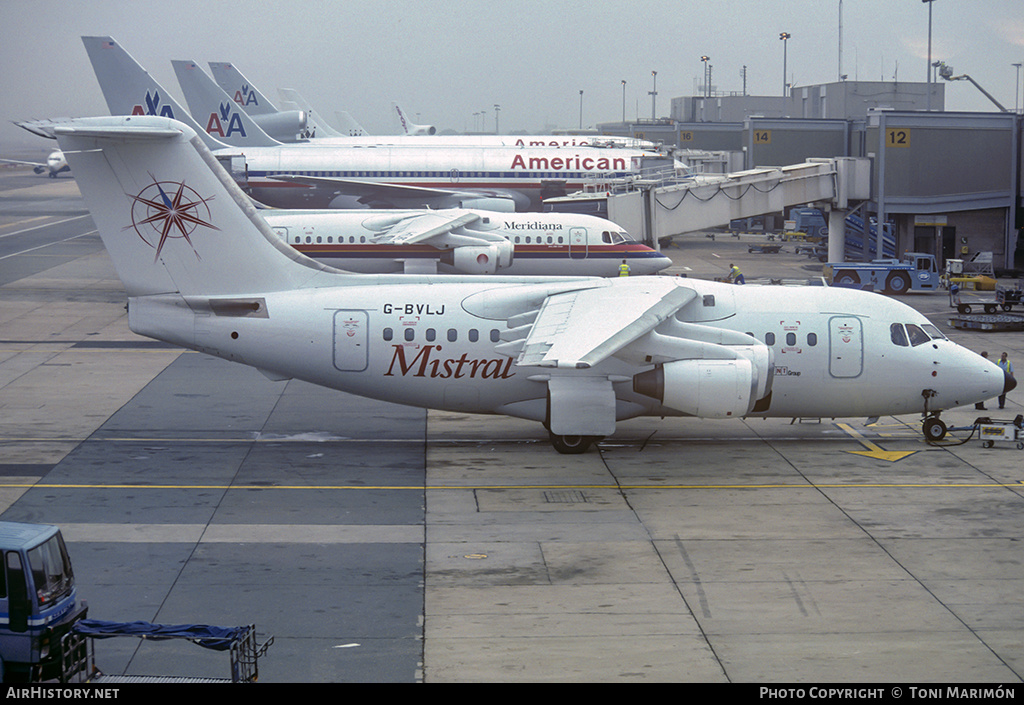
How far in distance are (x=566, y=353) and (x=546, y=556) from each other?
3.73 meters

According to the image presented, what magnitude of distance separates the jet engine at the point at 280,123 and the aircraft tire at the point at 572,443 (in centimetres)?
6436

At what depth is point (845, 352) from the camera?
2514 cm

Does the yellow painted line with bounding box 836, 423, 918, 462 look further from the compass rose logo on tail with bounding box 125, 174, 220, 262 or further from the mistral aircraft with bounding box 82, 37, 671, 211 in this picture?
the mistral aircraft with bounding box 82, 37, 671, 211

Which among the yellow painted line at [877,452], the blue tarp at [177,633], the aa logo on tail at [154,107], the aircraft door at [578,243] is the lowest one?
the yellow painted line at [877,452]

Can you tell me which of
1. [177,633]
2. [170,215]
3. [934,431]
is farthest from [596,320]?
[177,633]

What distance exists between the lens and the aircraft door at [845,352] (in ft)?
82.4

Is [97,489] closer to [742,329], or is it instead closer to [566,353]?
[566,353]

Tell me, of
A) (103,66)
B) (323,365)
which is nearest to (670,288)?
(323,365)

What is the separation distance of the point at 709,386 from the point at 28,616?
46.8 ft

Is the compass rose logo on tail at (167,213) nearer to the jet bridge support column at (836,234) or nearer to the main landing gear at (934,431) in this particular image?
the main landing gear at (934,431)

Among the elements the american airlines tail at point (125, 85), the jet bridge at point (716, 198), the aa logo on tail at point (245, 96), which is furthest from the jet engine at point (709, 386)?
the aa logo on tail at point (245, 96)

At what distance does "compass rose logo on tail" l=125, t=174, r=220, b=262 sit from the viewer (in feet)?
79.7

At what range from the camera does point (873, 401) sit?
25438 millimetres
